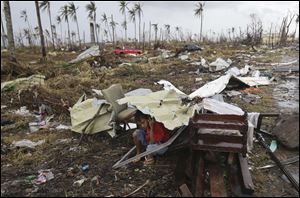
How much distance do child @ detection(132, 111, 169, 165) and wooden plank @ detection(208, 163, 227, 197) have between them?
2.35ft

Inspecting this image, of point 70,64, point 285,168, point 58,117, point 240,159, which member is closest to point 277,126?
point 285,168

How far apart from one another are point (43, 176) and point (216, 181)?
6.30ft

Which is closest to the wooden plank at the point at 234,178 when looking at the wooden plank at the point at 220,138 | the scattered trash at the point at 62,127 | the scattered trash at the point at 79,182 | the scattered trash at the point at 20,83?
the wooden plank at the point at 220,138

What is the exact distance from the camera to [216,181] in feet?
10.4

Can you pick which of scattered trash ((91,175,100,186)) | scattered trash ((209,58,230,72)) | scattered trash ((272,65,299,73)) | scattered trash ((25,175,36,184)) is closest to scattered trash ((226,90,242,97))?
scattered trash ((272,65,299,73))

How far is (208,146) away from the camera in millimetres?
3312

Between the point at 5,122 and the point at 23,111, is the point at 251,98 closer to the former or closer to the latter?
the point at 23,111

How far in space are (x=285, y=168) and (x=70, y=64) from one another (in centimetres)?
941

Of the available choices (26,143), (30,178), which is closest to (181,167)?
(30,178)

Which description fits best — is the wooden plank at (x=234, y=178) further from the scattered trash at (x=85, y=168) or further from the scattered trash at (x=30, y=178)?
the scattered trash at (x=30, y=178)

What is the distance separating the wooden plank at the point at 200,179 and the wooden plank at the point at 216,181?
0.27 feet

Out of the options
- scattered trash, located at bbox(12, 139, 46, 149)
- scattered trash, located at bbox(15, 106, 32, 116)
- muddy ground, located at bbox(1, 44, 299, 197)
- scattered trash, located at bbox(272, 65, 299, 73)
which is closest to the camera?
muddy ground, located at bbox(1, 44, 299, 197)

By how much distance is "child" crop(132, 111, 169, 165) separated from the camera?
12.7 ft

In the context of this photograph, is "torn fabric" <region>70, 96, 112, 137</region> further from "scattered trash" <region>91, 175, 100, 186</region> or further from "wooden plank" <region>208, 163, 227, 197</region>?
"wooden plank" <region>208, 163, 227, 197</region>
